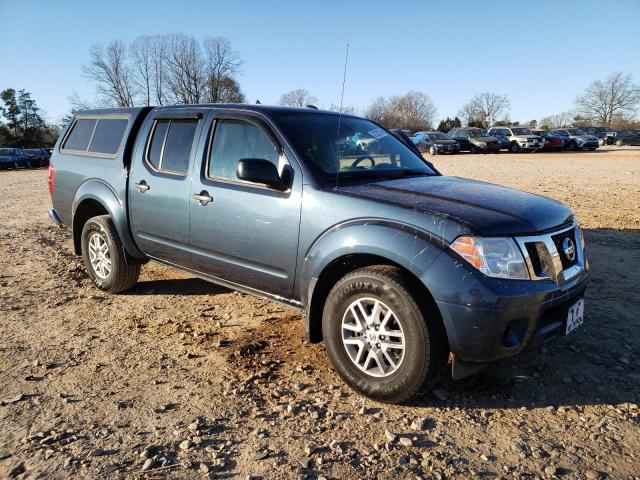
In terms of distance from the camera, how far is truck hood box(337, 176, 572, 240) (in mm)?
2773

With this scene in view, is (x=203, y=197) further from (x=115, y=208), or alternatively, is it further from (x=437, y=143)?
(x=437, y=143)

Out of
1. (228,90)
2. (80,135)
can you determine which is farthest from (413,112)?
(80,135)

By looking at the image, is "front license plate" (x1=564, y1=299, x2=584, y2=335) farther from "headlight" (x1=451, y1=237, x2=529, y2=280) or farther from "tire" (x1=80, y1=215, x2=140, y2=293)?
"tire" (x1=80, y1=215, x2=140, y2=293)

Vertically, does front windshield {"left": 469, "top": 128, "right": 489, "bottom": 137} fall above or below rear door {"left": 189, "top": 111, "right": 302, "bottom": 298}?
above

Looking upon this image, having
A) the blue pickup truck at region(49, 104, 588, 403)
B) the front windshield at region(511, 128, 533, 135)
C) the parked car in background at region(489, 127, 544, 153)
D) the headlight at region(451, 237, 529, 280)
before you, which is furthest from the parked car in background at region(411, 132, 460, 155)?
the headlight at region(451, 237, 529, 280)

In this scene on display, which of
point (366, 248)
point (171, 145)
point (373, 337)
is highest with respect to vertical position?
point (171, 145)

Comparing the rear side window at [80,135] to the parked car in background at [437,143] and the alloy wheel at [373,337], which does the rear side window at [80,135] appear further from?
the parked car in background at [437,143]

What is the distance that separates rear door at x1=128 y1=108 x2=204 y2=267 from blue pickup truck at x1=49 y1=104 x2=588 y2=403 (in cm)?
1

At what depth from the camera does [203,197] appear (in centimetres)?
386

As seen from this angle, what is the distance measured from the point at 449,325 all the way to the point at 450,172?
1619 centimetres

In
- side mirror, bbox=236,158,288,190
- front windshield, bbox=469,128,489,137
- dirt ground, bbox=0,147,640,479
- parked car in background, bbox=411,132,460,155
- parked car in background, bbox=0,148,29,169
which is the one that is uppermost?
front windshield, bbox=469,128,489,137

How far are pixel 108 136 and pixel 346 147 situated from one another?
2.61 meters

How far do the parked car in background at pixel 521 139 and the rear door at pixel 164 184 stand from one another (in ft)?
100

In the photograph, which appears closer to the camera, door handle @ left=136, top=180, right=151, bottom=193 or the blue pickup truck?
the blue pickup truck
